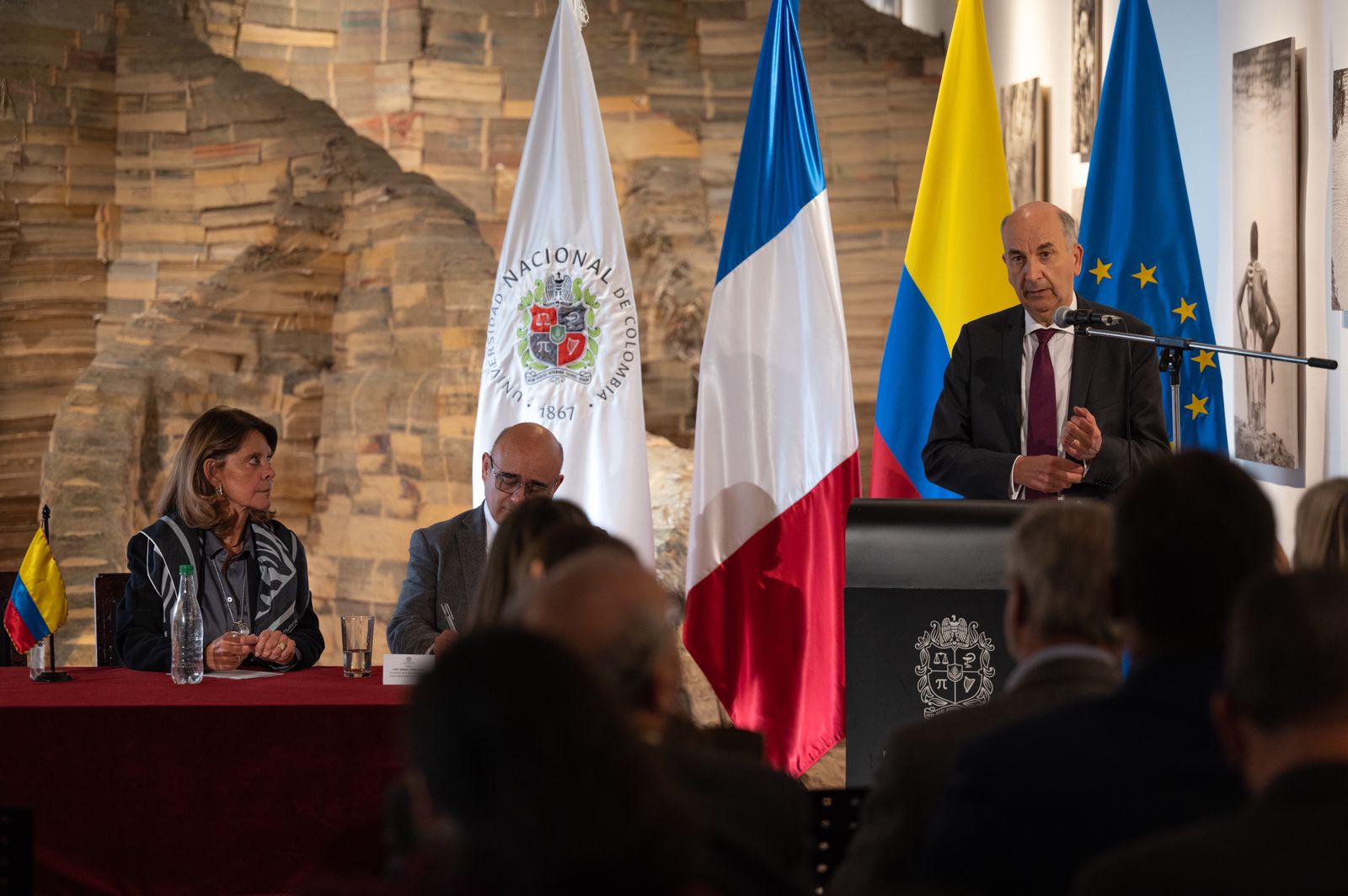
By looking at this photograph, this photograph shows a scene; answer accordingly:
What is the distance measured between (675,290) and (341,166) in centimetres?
171

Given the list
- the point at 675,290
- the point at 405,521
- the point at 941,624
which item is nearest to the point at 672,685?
the point at 941,624

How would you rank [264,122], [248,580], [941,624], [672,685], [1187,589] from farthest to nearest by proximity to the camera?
[264,122] < [248,580] < [941,624] < [1187,589] < [672,685]

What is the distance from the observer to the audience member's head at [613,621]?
1420 mm

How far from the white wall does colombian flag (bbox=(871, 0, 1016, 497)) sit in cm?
45

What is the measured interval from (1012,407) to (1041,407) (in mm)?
74

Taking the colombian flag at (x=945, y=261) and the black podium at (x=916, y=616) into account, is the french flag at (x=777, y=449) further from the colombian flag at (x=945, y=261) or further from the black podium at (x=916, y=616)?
the black podium at (x=916, y=616)

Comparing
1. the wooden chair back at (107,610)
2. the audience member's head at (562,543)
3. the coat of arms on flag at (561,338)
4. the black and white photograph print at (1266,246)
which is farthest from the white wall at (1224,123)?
the wooden chair back at (107,610)

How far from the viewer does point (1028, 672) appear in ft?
5.65

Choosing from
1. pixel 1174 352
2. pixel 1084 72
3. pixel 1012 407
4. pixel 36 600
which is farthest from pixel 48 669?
pixel 1084 72

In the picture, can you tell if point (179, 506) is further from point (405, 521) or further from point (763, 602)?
point (405, 521)

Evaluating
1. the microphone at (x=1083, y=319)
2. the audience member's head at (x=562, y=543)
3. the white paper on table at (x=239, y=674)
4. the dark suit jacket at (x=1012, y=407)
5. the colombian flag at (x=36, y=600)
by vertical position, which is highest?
the microphone at (x=1083, y=319)

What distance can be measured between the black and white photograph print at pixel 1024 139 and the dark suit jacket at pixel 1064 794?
413 centimetres

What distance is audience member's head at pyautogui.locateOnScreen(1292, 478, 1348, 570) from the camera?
2.13 metres

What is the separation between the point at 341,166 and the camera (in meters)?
6.77
